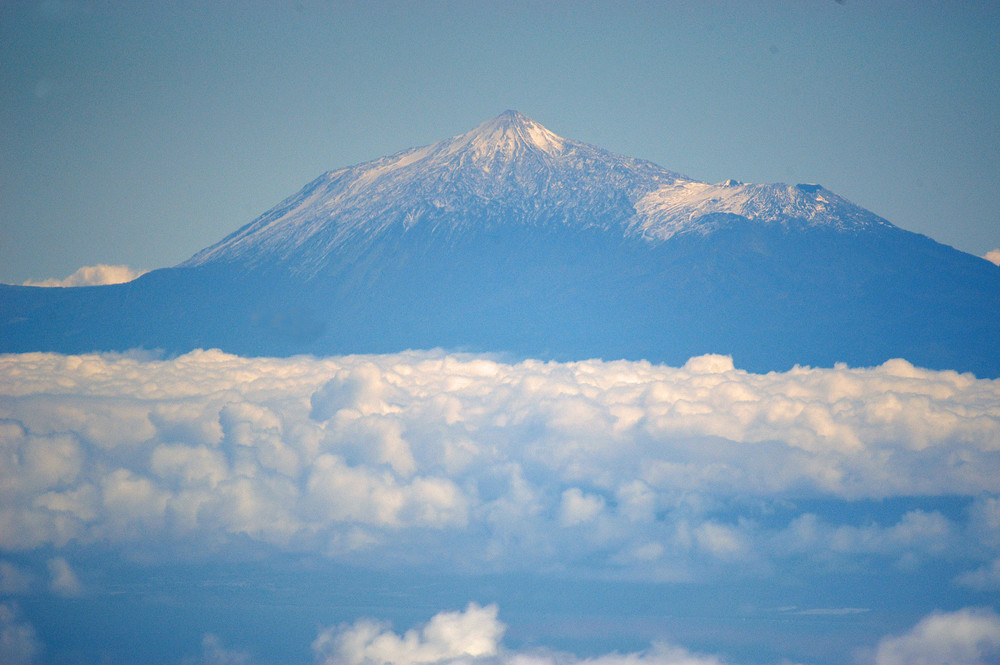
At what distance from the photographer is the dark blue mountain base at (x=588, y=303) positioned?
15575 centimetres

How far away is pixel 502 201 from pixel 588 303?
99.5 ft

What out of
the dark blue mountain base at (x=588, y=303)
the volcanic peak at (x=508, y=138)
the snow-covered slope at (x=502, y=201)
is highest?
the volcanic peak at (x=508, y=138)

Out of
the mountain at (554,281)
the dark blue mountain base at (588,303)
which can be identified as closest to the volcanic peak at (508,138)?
the mountain at (554,281)

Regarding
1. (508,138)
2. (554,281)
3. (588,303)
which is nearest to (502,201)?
(508,138)

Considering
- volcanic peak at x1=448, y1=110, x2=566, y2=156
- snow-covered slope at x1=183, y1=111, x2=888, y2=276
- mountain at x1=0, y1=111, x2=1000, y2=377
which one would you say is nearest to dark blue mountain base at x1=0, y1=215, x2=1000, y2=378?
mountain at x1=0, y1=111, x2=1000, y2=377

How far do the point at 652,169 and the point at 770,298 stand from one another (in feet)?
138

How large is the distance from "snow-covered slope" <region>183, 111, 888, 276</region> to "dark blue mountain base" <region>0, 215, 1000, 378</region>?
283cm

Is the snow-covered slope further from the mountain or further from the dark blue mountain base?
the dark blue mountain base

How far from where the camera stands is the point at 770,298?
531ft

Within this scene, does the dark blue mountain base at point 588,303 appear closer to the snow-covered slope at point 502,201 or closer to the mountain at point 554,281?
the mountain at point 554,281

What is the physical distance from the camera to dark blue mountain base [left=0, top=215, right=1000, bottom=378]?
511 ft

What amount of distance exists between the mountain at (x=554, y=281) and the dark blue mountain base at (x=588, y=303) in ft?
1.15

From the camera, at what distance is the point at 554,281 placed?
167m

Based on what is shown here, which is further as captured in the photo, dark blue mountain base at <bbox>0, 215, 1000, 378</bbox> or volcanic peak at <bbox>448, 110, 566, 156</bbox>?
volcanic peak at <bbox>448, 110, 566, 156</bbox>
